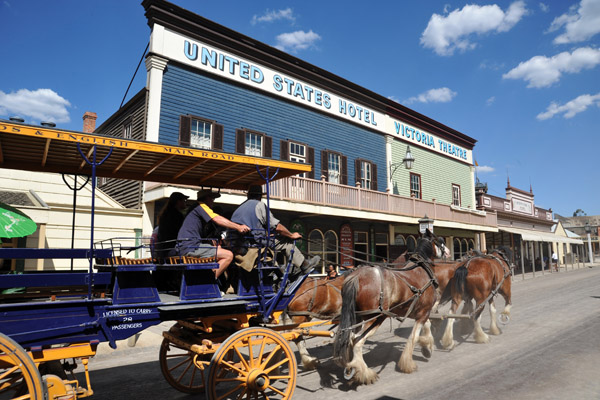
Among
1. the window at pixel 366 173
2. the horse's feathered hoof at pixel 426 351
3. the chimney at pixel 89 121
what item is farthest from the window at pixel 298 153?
the horse's feathered hoof at pixel 426 351

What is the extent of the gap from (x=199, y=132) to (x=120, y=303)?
975cm

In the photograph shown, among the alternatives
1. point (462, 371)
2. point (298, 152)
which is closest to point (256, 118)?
point (298, 152)

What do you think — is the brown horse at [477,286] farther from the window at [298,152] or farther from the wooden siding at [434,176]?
the wooden siding at [434,176]

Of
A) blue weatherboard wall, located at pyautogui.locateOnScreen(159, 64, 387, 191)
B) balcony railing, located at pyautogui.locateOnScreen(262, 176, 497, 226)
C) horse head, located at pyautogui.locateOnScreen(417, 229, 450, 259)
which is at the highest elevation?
blue weatherboard wall, located at pyautogui.locateOnScreen(159, 64, 387, 191)

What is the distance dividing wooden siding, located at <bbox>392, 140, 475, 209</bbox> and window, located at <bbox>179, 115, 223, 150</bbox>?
9984 millimetres

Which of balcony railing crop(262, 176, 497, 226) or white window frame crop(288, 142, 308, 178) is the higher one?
white window frame crop(288, 142, 308, 178)

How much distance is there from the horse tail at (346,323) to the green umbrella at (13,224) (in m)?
4.88

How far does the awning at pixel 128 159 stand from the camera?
13.2 feet

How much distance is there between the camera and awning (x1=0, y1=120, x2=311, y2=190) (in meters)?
4.02

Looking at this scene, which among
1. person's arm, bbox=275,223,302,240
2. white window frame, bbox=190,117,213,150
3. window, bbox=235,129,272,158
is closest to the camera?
person's arm, bbox=275,223,302,240

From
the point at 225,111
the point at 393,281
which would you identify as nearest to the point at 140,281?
the point at 393,281

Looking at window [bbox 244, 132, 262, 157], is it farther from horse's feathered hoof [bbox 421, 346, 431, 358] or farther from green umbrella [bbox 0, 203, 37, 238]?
horse's feathered hoof [bbox 421, 346, 431, 358]

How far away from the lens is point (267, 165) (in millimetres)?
5316

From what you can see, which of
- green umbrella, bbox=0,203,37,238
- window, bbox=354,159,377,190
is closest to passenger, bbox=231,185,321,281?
green umbrella, bbox=0,203,37,238
